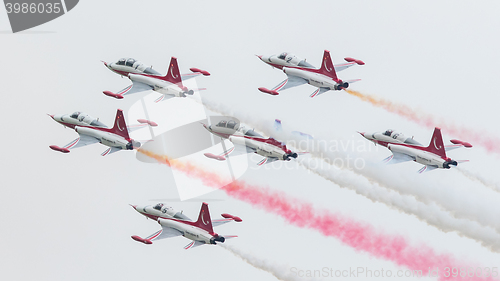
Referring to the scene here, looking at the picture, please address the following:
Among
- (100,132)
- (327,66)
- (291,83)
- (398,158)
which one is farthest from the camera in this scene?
(291,83)

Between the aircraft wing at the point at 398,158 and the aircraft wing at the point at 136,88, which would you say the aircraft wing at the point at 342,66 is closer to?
the aircraft wing at the point at 398,158

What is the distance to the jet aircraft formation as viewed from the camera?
83.2m

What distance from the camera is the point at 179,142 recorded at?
93.9 metres

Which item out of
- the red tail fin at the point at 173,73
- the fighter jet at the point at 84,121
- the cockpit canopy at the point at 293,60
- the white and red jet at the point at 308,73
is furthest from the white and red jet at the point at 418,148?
the fighter jet at the point at 84,121

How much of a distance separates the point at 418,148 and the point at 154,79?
2317 centimetres

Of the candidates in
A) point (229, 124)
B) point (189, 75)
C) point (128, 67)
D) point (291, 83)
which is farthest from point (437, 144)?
point (128, 67)

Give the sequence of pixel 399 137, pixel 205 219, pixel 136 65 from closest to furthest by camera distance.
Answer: pixel 205 219
pixel 399 137
pixel 136 65

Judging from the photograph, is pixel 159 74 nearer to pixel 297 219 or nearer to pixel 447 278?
pixel 297 219

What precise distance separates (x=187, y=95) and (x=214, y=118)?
322cm

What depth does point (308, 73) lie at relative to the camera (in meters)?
89.3

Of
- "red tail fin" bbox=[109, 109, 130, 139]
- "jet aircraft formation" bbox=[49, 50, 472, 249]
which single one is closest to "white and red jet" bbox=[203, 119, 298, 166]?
"jet aircraft formation" bbox=[49, 50, 472, 249]

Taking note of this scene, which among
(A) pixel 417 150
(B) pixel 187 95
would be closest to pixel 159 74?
(B) pixel 187 95

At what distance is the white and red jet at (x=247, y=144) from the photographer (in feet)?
276

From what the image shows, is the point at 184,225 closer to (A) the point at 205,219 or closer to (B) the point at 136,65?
(A) the point at 205,219
